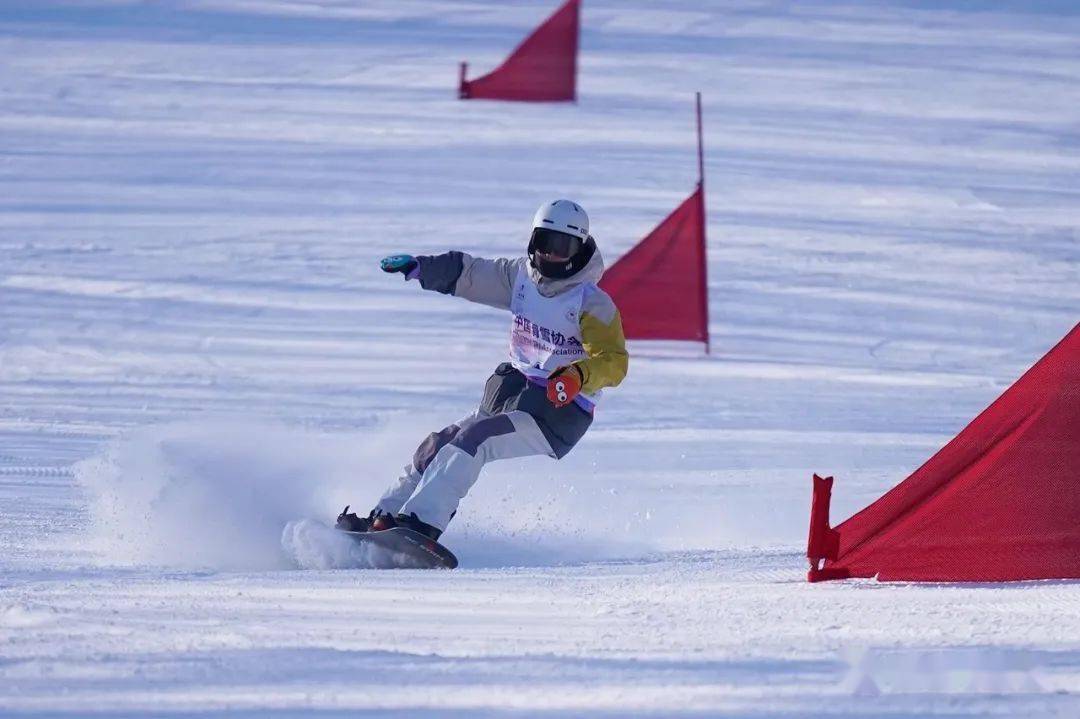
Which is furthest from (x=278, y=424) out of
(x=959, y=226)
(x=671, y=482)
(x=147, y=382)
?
(x=959, y=226)

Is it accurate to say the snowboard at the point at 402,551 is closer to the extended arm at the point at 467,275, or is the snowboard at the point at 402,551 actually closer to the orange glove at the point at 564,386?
the orange glove at the point at 564,386

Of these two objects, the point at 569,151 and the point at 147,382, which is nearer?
the point at 147,382

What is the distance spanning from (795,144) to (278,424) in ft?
35.3

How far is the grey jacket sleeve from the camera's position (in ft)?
19.2

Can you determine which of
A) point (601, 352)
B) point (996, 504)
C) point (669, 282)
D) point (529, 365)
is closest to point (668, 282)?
point (669, 282)

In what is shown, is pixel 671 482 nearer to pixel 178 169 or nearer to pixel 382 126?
pixel 178 169

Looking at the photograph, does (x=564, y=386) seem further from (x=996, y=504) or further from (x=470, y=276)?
(x=996, y=504)

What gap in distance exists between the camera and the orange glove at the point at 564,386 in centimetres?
527

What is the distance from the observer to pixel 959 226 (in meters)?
14.4

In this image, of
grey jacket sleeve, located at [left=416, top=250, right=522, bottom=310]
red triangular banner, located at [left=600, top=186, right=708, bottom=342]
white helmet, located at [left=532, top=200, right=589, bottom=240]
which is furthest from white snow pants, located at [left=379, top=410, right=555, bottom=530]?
red triangular banner, located at [left=600, top=186, right=708, bottom=342]

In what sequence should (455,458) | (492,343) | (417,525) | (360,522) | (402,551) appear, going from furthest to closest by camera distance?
(492,343) < (360,522) < (455,458) < (417,525) < (402,551)

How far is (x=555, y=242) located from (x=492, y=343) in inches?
202

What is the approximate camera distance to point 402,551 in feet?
16.8

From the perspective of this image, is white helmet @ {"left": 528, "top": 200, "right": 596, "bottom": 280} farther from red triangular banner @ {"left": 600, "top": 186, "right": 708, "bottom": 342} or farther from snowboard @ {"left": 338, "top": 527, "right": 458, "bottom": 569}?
red triangular banner @ {"left": 600, "top": 186, "right": 708, "bottom": 342}
